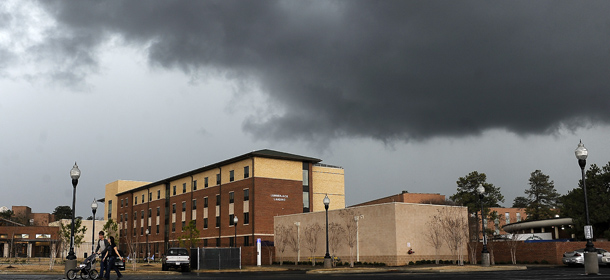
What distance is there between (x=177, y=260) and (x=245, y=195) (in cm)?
2556

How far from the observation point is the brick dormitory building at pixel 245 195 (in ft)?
209

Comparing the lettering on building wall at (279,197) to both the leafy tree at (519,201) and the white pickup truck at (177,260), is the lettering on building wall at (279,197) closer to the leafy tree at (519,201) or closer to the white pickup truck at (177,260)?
the white pickup truck at (177,260)

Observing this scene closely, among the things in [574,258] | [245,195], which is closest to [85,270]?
[574,258]

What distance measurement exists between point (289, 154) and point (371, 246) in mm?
25410

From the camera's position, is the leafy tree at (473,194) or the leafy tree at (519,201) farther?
the leafy tree at (519,201)

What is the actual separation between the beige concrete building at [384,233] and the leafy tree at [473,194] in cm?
3248

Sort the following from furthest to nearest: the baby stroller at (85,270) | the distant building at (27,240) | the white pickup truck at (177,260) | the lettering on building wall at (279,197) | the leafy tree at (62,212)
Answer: the leafy tree at (62,212) < the distant building at (27,240) < the lettering on building wall at (279,197) < the white pickup truck at (177,260) < the baby stroller at (85,270)

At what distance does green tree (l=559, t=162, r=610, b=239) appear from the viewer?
55.5m

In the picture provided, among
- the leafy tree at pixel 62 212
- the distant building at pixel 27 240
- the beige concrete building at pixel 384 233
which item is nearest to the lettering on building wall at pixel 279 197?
the beige concrete building at pixel 384 233

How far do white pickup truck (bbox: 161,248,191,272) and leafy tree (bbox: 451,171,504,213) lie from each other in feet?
170

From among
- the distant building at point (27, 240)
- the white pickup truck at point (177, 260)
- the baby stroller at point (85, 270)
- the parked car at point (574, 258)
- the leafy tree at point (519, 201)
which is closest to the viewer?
the baby stroller at point (85, 270)

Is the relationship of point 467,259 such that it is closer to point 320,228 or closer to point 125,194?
point 320,228

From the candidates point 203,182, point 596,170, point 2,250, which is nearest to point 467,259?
point 596,170

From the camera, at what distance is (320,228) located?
52.3 metres
